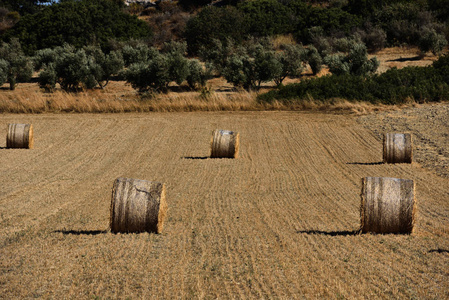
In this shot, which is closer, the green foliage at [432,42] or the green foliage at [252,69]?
the green foliage at [252,69]

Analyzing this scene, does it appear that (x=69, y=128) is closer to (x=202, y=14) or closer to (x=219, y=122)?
(x=219, y=122)

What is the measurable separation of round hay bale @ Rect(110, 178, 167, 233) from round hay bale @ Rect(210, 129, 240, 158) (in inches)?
356

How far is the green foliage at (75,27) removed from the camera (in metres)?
57.2

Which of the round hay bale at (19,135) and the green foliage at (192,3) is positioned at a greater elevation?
the green foliage at (192,3)

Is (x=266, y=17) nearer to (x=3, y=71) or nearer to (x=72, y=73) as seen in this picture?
(x=72, y=73)

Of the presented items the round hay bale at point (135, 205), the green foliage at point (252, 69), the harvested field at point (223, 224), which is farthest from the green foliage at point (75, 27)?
the round hay bale at point (135, 205)

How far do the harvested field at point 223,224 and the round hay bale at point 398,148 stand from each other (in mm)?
268

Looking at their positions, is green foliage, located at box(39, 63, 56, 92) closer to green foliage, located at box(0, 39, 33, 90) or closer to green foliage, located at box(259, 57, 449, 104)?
green foliage, located at box(0, 39, 33, 90)

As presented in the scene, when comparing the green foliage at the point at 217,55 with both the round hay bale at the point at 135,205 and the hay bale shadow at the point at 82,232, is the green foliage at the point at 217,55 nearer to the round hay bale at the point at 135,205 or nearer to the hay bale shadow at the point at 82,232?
the hay bale shadow at the point at 82,232

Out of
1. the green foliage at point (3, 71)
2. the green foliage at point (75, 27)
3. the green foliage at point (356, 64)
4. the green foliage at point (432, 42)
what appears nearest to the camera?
the green foliage at point (356, 64)

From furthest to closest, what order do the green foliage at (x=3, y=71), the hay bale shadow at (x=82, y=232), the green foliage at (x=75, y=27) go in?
the green foliage at (x=75, y=27), the green foliage at (x=3, y=71), the hay bale shadow at (x=82, y=232)

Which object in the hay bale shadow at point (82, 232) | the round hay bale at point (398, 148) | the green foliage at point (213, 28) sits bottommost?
the round hay bale at point (398, 148)

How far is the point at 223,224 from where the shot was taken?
409 inches

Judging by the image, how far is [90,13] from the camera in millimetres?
60844
